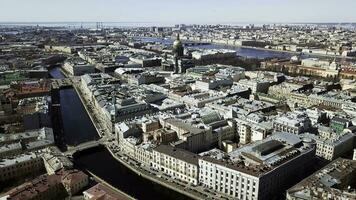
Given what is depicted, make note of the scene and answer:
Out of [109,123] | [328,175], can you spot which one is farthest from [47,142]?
[328,175]

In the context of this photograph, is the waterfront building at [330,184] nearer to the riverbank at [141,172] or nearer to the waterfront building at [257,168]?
the waterfront building at [257,168]

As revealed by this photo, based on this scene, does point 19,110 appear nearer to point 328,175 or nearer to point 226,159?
point 226,159

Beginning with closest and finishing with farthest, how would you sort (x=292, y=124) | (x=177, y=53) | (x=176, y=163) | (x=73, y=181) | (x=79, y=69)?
(x=73, y=181) → (x=176, y=163) → (x=292, y=124) → (x=177, y=53) → (x=79, y=69)

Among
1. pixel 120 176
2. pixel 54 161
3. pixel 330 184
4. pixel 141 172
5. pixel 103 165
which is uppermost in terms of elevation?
pixel 330 184

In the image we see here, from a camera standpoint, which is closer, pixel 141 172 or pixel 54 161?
pixel 54 161

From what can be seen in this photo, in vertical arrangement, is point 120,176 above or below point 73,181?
below

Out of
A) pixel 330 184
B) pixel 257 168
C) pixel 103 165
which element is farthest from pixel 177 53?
pixel 330 184

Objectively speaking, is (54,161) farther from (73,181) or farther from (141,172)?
(141,172)

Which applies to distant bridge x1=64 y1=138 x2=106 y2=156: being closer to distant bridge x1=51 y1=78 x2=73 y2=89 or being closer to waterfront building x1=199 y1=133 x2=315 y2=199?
Answer: waterfront building x1=199 y1=133 x2=315 y2=199

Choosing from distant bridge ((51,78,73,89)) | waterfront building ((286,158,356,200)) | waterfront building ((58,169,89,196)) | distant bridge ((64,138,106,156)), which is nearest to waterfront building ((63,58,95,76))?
distant bridge ((51,78,73,89))
